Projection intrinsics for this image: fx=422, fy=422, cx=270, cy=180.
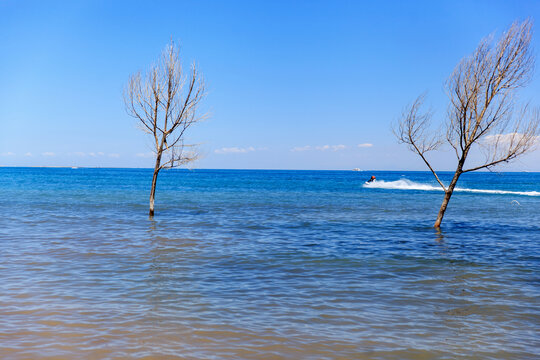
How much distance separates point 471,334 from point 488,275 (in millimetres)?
4815

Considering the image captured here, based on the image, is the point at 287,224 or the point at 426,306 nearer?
the point at 426,306

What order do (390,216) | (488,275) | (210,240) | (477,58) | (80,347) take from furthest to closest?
(390,216) < (477,58) < (210,240) < (488,275) < (80,347)

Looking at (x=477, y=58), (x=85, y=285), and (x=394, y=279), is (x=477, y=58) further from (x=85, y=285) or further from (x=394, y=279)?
(x=85, y=285)

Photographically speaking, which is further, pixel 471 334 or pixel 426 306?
→ pixel 426 306

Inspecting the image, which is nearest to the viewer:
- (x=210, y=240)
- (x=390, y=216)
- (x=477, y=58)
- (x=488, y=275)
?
(x=488, y=275)

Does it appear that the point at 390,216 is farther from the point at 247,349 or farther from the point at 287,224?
the point at 247,349

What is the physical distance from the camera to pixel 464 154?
59.6ft

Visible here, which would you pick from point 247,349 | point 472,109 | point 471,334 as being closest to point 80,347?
point 247,349

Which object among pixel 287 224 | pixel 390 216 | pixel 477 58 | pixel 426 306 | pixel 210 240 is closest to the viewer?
pixel 426 306

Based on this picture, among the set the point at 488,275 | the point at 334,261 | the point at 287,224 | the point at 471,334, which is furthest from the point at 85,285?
the point at 287,224

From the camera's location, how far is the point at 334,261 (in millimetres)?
12219

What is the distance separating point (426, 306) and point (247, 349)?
3932mm

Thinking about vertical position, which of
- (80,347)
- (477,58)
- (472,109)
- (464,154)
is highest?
(477,58)

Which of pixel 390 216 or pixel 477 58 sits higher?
pixel 477 58
